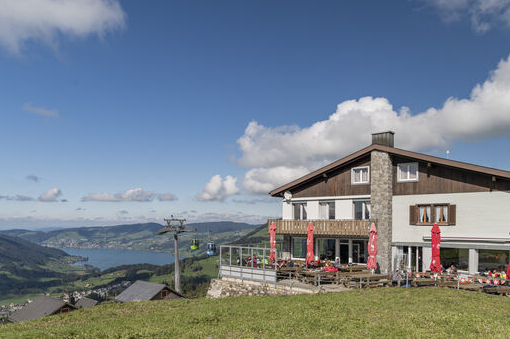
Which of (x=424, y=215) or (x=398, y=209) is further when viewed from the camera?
(x=398, y=209)

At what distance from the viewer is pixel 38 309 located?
55.6m

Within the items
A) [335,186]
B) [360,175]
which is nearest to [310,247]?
[335,186]

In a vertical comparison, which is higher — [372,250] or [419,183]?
[419,183]

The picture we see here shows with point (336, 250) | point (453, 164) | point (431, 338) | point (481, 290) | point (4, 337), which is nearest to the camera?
point (431, 338)

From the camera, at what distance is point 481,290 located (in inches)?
776

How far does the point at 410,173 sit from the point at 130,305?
19692mm

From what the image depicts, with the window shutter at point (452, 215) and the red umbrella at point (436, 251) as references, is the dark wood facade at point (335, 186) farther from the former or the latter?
the red umbrella at point (436, 251)

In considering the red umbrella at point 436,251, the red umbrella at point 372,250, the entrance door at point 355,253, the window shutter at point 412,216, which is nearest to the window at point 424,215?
the window shutter at point 412,216

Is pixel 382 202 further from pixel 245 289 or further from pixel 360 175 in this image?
pixel 245 289

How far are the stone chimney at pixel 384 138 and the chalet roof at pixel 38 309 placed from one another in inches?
1928

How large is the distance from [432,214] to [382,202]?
10.9 ft

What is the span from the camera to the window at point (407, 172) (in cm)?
2669

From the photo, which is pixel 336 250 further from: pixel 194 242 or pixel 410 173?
pixel 194 242

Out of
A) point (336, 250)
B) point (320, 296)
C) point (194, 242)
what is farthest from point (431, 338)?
point (194, 242)
